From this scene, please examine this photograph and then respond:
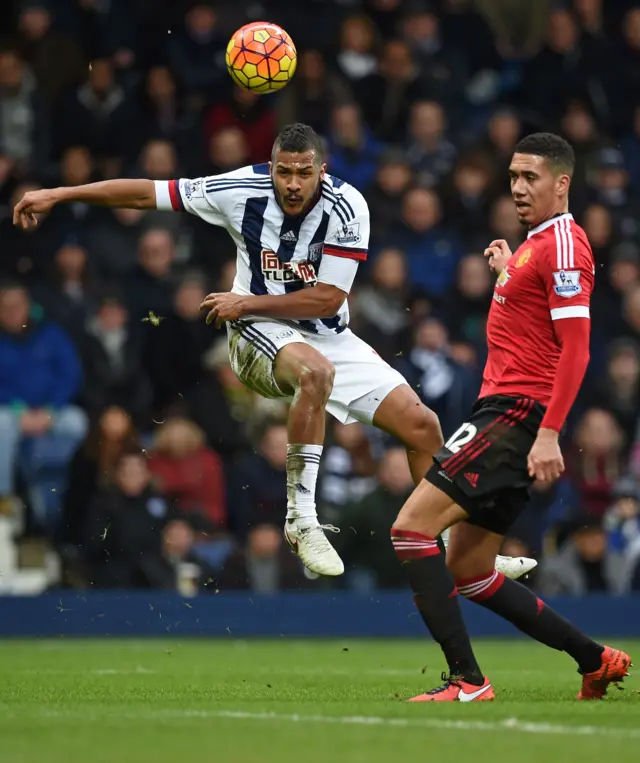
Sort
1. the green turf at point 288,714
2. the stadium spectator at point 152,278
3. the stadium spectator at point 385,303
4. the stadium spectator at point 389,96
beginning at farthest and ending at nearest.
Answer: the stadium spectator at point 389,96
the stadium spectator at point 152,278
the stadium spectator at point 385,303
the green turf at point 288,714

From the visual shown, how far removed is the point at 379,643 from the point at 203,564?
5.13 ft

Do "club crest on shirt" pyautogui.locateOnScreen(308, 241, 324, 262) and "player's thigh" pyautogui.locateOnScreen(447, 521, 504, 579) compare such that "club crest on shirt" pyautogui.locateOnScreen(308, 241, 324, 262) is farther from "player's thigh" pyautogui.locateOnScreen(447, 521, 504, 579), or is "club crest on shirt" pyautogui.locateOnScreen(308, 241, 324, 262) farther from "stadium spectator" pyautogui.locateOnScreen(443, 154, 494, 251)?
"stadium spectator" pyautogui.locateOnScreen(443, 154, 494, 251)

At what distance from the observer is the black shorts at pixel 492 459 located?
6727 mm

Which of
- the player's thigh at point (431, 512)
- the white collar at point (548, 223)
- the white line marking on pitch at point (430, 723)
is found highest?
the white collar at point (548, 223)

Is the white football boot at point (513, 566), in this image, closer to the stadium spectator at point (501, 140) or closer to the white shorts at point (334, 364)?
the white shorts at point (334, 364)

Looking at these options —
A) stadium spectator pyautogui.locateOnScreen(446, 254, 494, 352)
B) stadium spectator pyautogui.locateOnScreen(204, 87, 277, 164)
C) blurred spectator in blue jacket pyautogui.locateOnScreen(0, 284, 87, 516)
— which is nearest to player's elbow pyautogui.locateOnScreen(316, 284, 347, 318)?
blurred spectator in blue jacket pyautogui.locateOnScreen(0, 284, 87, 516)

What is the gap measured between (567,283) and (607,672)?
6.19ft

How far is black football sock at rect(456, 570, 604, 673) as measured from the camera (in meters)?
7.07

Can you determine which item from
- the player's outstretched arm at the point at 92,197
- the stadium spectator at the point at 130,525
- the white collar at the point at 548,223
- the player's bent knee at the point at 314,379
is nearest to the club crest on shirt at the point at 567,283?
the white collar at the point at 548,223

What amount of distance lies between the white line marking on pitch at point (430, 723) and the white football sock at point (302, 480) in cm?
167

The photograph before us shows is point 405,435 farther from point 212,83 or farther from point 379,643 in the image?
point 212,83

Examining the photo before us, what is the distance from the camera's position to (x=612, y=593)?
41.9ft

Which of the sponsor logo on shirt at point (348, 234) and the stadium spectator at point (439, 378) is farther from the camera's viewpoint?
the stadium spectator at point (439, 378)

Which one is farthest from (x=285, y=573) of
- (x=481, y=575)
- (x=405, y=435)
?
(x=481, y=575)
